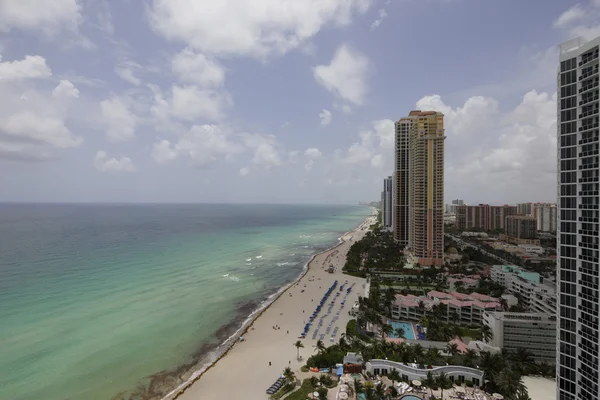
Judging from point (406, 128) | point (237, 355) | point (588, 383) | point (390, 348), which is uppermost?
point (406, 128)

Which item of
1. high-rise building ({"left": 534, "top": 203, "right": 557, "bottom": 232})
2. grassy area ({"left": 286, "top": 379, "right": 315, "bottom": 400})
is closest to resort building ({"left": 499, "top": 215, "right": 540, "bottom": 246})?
high-rise building ({"left": 534, "top": 203, "right": 557, "bottom": 232})

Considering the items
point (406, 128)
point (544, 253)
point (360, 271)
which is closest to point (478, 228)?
point (544, 253)

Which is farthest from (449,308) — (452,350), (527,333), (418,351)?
(418,351)

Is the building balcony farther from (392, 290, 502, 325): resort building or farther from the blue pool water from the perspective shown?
(392, 290, 502, 325): resort building

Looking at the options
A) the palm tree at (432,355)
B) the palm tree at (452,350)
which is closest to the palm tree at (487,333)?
the palm tree at (452,350)

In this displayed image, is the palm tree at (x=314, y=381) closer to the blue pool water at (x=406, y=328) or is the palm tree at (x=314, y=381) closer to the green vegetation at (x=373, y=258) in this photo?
the blue pool water at (x=406, y=328)

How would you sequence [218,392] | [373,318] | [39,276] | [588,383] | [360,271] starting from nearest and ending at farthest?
[588,383] < [218,392] < [373,318] < [39,276] < [360,271]

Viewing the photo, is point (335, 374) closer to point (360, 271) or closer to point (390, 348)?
point (390, 348)
